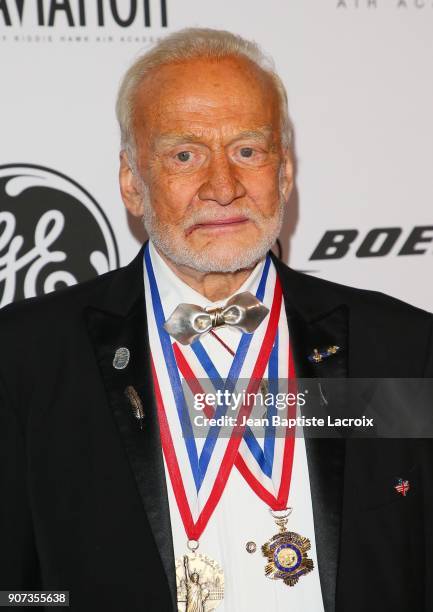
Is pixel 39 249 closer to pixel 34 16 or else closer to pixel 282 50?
pixel 34 16

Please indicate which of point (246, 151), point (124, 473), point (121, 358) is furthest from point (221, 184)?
point (124, 473)

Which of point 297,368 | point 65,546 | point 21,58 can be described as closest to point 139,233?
point 21,58

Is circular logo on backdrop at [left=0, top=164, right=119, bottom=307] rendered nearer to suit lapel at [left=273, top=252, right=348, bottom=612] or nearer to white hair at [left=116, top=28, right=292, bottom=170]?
white hair at [left=116, top=28, right=292, bottom=170]

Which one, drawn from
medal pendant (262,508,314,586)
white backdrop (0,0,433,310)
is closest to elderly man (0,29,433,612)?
medal pendant (262,508,314,586)

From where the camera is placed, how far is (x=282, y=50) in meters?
2.96

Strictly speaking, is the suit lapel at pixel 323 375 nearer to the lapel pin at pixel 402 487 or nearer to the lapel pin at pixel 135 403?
the lapel pin at pixel 402 487

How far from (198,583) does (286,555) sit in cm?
22

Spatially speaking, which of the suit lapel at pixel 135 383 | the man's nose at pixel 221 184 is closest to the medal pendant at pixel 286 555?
the suit lapel at pixel 135 383

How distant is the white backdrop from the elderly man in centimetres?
45

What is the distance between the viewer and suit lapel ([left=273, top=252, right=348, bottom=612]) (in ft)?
7.09

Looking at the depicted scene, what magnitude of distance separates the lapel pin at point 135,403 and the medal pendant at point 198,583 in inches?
13.3

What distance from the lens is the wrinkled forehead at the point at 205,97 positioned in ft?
7.54

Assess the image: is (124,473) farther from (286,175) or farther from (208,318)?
(286,175)

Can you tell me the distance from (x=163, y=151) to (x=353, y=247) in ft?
3.34
